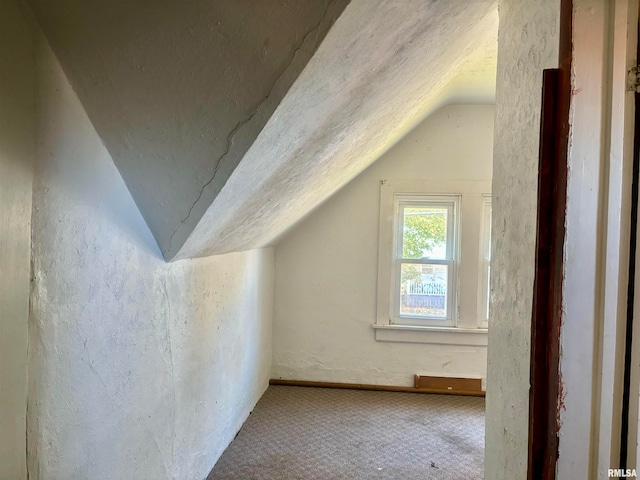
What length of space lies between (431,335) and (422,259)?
657 millimetres

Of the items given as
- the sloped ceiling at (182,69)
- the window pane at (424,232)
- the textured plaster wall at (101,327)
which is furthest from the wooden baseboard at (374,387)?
the sloped ceiling at (182,69)

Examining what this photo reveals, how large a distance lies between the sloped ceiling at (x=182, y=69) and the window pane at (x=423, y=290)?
269cm

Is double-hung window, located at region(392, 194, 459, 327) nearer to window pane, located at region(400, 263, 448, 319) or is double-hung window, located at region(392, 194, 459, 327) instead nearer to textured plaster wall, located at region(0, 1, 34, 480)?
window pane, located at region(400, 263, 448, 319)

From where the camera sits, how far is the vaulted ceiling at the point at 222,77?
0.78m

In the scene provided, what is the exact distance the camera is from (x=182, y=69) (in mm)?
866

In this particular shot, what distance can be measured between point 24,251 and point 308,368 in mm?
2981

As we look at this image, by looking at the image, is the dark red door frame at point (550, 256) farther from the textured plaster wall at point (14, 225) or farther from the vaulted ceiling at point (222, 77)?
the textured plaster wall at point (14, 225)

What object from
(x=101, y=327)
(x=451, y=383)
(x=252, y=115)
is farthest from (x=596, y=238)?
(x=451, y=383)

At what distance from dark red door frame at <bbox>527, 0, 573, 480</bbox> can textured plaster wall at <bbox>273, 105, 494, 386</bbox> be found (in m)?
2.81

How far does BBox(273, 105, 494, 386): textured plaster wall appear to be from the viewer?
3.41 m

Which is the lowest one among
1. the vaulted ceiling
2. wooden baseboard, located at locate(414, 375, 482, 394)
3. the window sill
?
wooden baseboard, located at locate(414, 375, 482, 394)

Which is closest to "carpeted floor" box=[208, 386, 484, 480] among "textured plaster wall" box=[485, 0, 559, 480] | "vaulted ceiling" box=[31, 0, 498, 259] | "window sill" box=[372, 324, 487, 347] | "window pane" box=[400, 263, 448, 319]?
"window sill" box=[372, 324, 487, 347]

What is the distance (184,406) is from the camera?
172 cm

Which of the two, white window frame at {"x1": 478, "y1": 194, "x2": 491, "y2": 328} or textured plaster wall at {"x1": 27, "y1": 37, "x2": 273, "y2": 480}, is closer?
textured plaster wall at {"x1": 27, "y1": 37, "x2": 273, "y2": 480}
